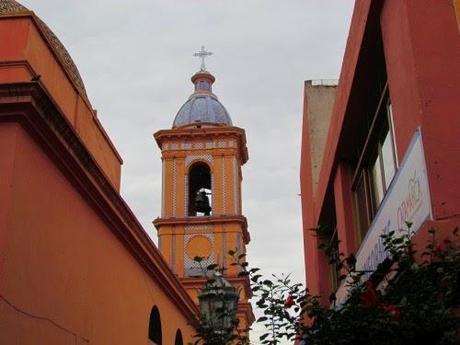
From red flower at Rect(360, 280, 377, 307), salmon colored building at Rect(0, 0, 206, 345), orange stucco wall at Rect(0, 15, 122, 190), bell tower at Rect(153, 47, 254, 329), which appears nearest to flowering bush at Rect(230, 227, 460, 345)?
red flower at Rect(360, 280, 377, 307)

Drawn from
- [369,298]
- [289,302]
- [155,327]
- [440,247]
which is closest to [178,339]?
[155,327]

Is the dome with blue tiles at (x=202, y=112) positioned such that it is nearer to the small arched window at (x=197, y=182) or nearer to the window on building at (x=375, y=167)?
the small arched window at (x=197, y=182)

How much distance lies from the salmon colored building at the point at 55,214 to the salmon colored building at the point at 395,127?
2569 millimetres

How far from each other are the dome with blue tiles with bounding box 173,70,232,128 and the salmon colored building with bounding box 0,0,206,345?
755 inches

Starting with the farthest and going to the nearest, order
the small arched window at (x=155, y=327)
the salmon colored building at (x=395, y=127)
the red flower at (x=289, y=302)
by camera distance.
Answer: the small arched window at (x=155, y=327) < the salmon colored building at (x=395, y=127) < the red flower at (x=289, y=302)

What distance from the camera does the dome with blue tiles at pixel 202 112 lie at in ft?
105

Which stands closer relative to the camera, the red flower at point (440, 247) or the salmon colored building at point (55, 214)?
the red flower at point (440, 247)

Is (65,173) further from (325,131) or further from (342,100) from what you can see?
(325,131)

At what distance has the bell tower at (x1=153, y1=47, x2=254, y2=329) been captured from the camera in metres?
28.7

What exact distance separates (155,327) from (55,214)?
22.2 feet

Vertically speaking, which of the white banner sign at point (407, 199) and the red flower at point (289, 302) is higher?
the white banner sign at point (407, 199)

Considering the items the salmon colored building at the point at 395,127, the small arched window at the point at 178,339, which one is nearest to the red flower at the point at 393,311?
the salmon colored building at the point at 395,127

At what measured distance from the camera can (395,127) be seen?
6578 millimetres

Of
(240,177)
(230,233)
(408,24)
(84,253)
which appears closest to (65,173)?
(84,253)
